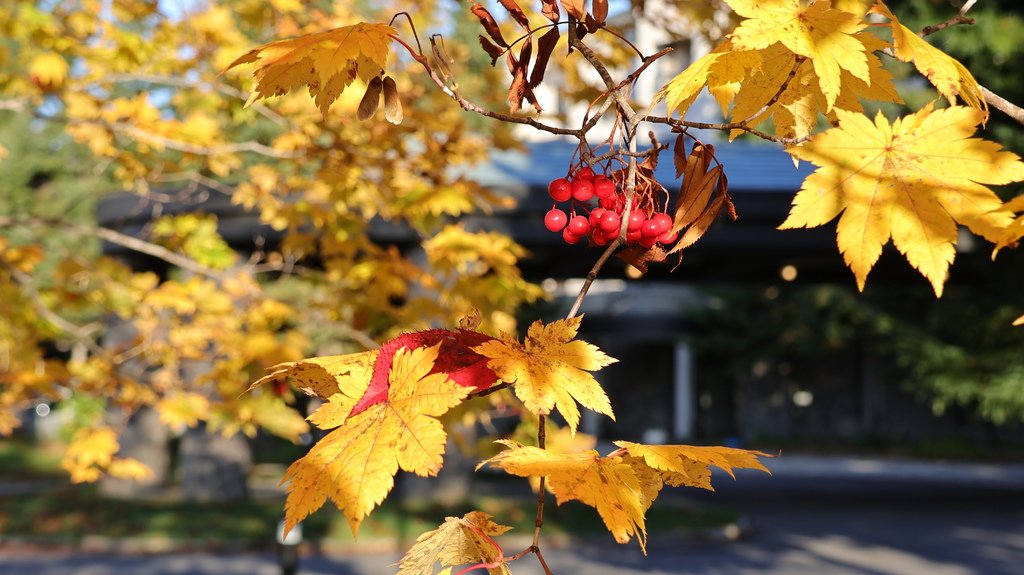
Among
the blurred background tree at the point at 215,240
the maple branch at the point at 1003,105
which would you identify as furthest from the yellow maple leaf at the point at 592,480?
the blurred background tree at the point at 215,240

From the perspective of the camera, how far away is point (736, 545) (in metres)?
12.0

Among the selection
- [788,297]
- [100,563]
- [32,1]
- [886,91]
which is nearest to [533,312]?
[788,297]

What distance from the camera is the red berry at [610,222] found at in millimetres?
1672

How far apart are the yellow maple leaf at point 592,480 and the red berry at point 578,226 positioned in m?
0.49

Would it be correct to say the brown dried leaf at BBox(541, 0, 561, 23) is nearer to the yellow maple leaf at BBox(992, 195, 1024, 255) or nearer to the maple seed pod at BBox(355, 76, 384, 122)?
the maple seed pod at BBox(355, 76, 384, 122)

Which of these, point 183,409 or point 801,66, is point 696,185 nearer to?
point 801,66

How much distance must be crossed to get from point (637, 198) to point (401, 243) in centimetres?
1036

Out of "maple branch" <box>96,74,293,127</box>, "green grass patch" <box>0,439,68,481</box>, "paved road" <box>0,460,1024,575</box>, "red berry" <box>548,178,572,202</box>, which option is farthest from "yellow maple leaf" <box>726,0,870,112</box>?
"green grass patch" <box>0,439,68,481</box>

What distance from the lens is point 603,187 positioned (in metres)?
1.75

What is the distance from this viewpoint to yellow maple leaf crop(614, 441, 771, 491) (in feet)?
4.51

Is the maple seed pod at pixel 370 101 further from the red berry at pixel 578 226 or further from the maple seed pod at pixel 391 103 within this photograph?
the red berry at pixel 578 226

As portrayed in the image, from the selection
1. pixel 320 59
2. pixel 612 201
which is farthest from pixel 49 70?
pixel 612 201

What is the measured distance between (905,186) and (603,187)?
1.68 feet

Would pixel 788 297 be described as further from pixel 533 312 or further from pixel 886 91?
pixel 886 91
